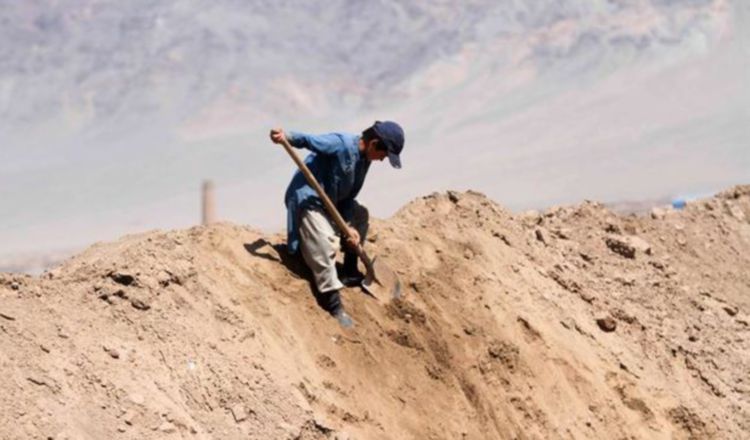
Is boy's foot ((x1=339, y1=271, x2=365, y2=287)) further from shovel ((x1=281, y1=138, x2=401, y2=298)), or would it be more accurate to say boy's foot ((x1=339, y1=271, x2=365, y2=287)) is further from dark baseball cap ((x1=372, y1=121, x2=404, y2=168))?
dark baseball cap ((x1=372, y1=121, x2=404, y2=168))

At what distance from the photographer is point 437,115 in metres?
31.1

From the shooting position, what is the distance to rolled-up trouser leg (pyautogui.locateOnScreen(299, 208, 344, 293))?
6.51 meters

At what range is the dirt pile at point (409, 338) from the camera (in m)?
5.29

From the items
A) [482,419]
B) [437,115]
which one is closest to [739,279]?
[482,419]

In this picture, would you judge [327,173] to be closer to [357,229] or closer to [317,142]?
[317,142]

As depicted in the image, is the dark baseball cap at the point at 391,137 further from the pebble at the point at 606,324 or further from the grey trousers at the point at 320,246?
the pebble at the point at 606,324

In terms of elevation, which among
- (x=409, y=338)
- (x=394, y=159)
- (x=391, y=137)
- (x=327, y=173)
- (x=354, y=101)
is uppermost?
(x=391, y=137)

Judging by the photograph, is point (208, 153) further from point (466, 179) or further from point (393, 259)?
point (393, 259)

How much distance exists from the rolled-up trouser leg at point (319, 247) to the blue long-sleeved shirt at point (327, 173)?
0.06 m

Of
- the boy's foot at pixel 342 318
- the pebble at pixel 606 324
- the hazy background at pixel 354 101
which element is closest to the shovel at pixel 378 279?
the boy's foot at pixel 342 318

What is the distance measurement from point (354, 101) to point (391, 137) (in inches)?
1047

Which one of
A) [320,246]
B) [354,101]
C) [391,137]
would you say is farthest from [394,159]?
[354,101]

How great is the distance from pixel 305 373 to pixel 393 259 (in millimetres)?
1462

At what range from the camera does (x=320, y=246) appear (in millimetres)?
6551
